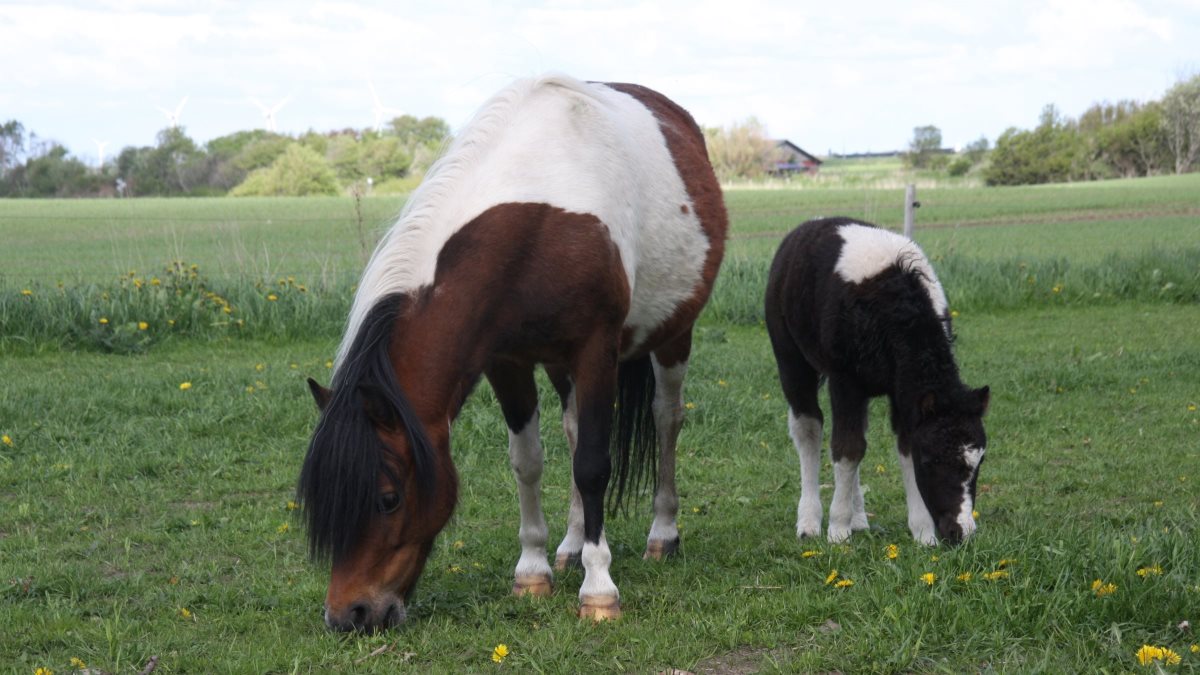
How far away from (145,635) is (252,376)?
5.37 m

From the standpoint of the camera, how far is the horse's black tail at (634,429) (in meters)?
5.57

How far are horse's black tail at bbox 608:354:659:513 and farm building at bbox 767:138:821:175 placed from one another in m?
57.5

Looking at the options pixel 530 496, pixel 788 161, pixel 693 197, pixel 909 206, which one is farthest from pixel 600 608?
pixel 788 161

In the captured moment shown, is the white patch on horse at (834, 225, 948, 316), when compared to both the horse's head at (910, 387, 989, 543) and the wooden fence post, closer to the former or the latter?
the horse's head at (910, 387, 989, 543)

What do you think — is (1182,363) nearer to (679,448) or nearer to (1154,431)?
(1154,431)

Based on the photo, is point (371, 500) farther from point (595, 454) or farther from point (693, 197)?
point (693, 197)

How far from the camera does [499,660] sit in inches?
145

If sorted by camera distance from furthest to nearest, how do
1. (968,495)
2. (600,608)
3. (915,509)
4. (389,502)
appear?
(915,509) → (968,495) → (600,608) → (389,502)

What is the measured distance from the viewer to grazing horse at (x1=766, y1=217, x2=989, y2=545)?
4.95 metres

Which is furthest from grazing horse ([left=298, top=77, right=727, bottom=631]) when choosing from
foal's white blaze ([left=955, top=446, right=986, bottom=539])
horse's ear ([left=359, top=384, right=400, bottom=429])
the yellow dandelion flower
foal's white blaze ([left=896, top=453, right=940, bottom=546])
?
foal's white blaze ([left=955, top=446, right=986, bottom=539])

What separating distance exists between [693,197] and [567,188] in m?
1.20

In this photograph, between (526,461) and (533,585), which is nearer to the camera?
(533,585)

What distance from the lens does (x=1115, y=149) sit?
6253cm

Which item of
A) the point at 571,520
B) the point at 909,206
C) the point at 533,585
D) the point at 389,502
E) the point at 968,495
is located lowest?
the point at 533,585
